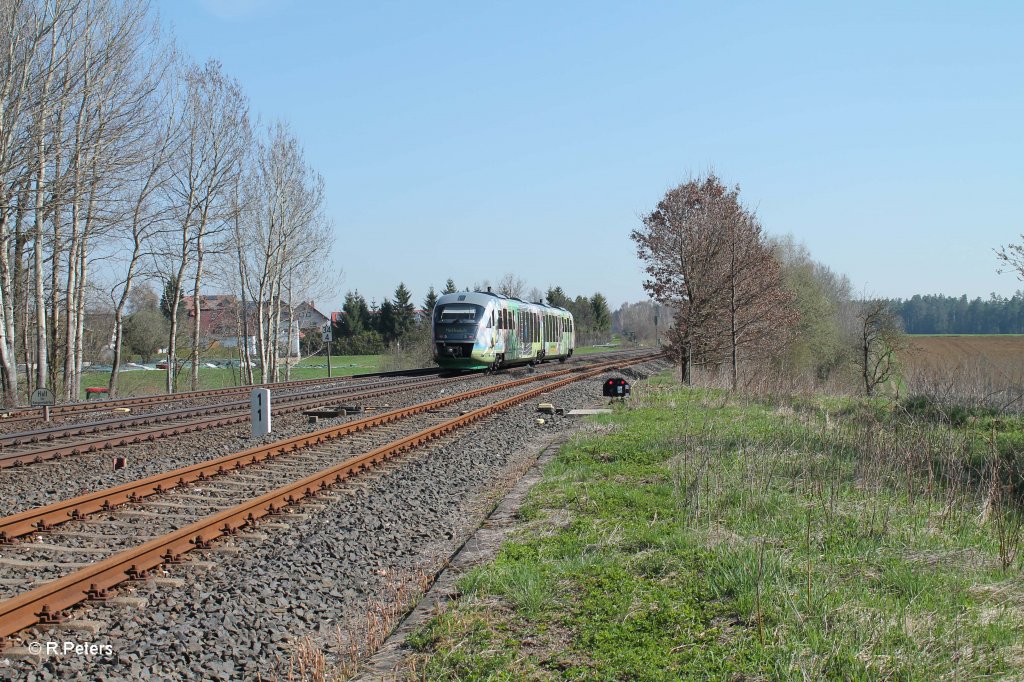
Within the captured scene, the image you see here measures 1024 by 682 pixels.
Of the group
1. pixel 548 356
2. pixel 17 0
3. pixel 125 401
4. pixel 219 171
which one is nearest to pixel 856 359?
pixel 548 356

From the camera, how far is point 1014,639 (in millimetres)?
4168

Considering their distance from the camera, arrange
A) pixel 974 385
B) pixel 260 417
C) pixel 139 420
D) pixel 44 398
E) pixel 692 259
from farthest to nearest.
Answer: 1. pixel 692 259
2. pixel 974 385
3. pixel 44 398
4. pixel 139 420
5. pixel 260 417

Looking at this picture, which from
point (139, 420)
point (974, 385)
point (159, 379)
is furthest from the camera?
point (159, 379)

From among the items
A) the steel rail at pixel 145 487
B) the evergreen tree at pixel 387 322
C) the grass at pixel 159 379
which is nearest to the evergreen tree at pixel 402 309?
A: the evergreen tree at pixel 387 322

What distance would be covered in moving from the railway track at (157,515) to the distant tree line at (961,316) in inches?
5764

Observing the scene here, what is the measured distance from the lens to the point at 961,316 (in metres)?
160

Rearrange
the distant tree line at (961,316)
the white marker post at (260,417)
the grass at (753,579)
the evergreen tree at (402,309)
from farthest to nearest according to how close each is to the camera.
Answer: the distant tree line at (961,316)
the evergreen tree at (402,309)
the white marker post at (260,417)
the grass at (753,579)

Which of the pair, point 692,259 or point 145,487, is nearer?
point 145,487

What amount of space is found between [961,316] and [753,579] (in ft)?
587

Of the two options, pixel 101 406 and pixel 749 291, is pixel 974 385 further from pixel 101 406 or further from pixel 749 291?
pixel 101 406

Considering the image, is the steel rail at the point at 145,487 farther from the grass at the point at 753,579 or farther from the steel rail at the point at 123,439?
the grass at the point at 753,579

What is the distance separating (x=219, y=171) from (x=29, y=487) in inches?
1099

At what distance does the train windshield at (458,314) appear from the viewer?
95.2 ft

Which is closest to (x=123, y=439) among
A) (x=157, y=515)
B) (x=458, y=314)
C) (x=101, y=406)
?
(x=157, y=515)
